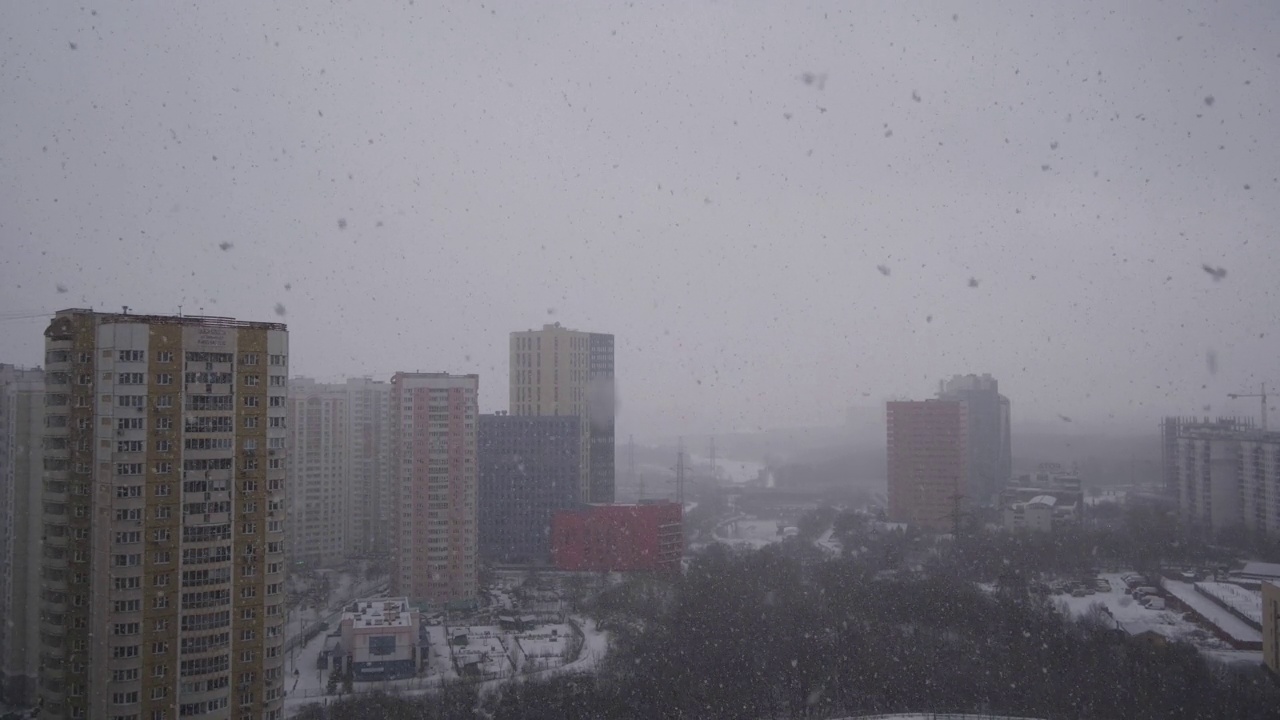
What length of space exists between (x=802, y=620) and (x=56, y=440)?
294 inches

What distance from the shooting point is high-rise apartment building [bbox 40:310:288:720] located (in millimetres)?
4551

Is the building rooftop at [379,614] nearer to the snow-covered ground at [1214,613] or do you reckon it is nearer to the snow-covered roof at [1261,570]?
the snow-covered ground at [1214,613]

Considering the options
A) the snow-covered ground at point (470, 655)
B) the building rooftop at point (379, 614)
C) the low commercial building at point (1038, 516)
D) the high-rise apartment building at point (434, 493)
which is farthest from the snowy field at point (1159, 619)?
the high-rise apartment building at point (434, 493)

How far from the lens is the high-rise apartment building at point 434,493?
39.1ft

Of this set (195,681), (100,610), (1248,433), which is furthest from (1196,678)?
(1248,433)

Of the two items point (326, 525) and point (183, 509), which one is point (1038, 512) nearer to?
point (326, 525)

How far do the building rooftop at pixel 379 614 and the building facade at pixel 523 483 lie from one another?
5269 mm

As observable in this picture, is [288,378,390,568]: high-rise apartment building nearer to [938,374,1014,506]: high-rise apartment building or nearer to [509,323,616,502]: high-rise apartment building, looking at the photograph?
[509,323,616,502]: high-rise apartment building

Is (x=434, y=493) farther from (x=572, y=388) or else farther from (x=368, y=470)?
(x=572, y=388)

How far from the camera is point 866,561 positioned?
14000 mm

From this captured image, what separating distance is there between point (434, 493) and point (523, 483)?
3850 millimetres

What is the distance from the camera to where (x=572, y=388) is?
16656 mm

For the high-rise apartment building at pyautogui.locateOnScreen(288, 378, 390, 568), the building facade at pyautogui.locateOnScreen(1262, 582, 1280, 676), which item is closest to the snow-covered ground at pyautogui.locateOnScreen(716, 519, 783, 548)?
the high-rise apartment building at pyautogui.locateOnScreen(288, 378, 390, 568)

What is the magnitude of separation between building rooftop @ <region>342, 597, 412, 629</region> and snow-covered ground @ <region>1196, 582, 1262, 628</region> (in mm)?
9356
